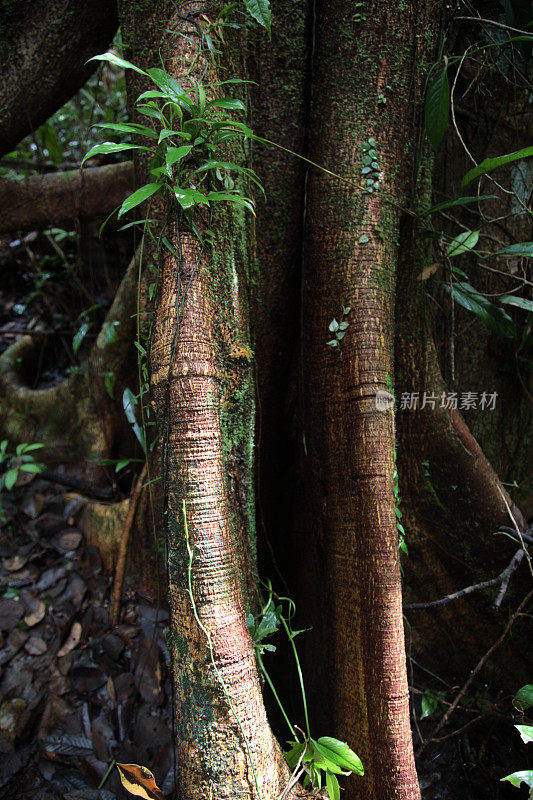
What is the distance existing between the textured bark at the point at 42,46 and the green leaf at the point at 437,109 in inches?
49.8

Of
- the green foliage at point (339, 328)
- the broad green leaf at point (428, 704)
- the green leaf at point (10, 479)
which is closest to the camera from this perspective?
the green foliage at point (339, 328)

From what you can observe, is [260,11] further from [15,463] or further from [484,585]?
[15,463]

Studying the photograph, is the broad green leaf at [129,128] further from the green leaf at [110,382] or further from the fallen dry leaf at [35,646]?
the fallen dry leaf at [35,646]

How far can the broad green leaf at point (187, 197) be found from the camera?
1157 millimetres

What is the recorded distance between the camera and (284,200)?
1.81 m

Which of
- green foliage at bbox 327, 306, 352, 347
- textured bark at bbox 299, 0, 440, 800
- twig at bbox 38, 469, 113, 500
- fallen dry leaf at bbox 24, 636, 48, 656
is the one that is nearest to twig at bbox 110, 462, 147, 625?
fallen dry leaf at bbox 24, 636, 48, 656

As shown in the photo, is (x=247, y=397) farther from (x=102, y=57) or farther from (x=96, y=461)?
(x=96, y=461)

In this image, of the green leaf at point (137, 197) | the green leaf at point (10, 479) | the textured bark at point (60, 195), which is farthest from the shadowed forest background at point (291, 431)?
the textured bark at point (60, 195)

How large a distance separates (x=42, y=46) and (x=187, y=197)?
4.37 ft

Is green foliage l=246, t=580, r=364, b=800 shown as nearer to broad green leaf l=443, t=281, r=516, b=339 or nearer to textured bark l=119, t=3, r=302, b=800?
textured bark l=119, t=3, r=302, b=800

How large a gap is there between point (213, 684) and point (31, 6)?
7.78 feet

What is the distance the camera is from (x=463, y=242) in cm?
187

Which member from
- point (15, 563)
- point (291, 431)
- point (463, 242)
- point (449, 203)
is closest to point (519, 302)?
point (463, 242)

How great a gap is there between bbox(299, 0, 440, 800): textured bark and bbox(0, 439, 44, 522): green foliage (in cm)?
149
